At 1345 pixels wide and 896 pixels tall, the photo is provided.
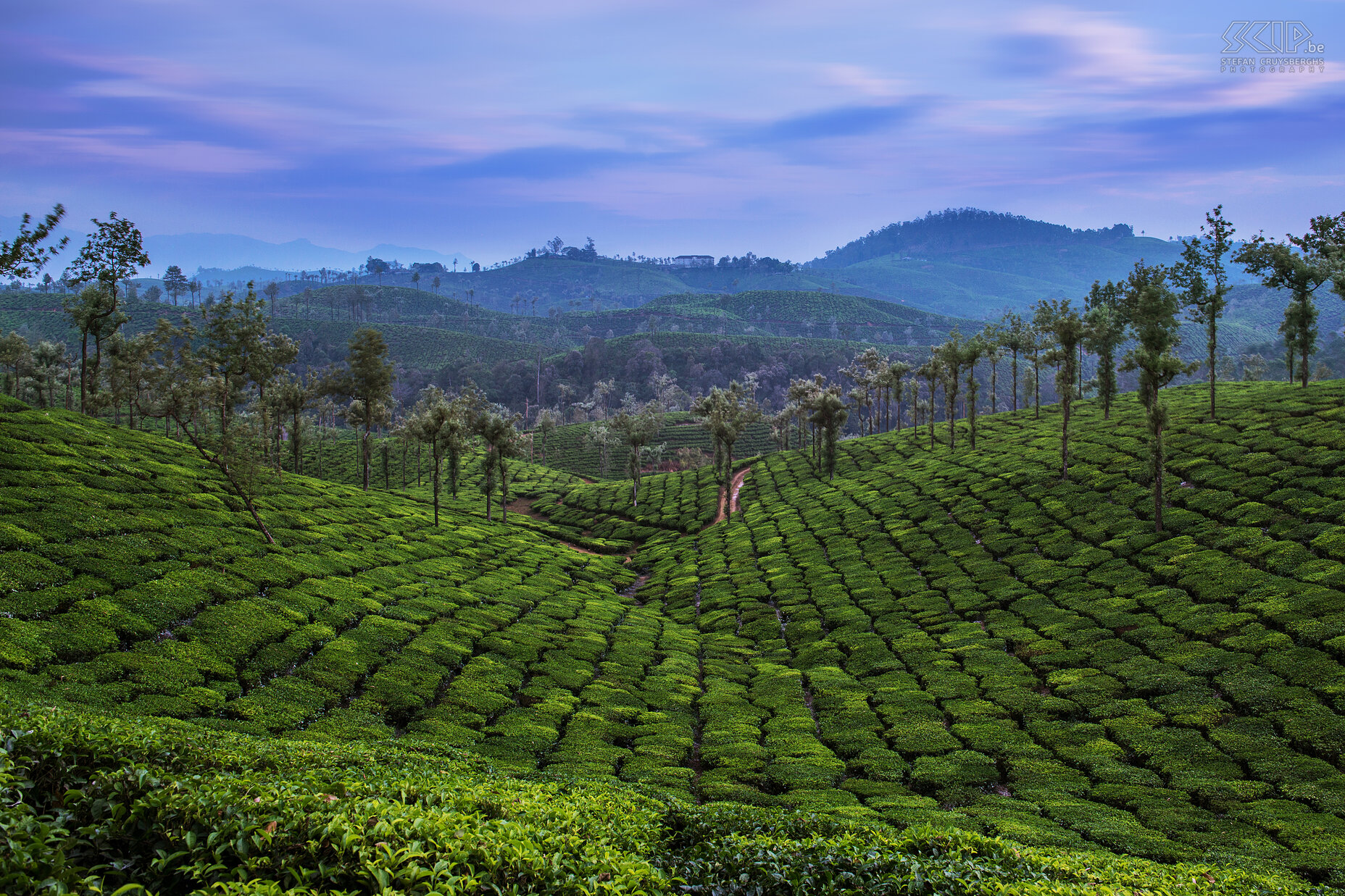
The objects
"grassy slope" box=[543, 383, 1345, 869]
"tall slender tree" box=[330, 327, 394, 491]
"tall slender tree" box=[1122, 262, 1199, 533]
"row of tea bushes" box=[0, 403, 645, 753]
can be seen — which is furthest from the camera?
"tall slender tree" box=[330, 327, 394, 491]

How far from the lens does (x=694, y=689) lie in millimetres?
35531

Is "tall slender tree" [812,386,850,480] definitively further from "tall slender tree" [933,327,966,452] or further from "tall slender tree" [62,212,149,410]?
"tall slender tree" [62,212,149,410]

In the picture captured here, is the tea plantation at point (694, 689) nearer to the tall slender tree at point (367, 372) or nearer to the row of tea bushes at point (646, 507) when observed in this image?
the tall slender tree at point (367, 372)

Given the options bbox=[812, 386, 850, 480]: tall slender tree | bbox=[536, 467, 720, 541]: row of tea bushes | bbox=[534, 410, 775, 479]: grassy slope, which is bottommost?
bbox=[536, 467, 720, 541]: row of tea bushes

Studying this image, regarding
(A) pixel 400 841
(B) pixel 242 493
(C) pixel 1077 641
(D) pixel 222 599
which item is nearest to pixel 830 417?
(C) pixel 1077 641

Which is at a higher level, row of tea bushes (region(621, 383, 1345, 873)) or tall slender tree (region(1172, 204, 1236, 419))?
tall slender tree (region(1172, 204, 1236, 419))

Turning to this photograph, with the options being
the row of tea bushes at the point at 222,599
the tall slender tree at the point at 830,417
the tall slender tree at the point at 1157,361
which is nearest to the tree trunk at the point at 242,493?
the row of tea bushes at the point at 222,599

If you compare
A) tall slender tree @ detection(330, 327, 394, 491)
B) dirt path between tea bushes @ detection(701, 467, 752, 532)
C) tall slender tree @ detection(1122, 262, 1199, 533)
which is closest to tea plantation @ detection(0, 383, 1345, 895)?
tall slender tree @ detection(1122, 262, 1199, 533)

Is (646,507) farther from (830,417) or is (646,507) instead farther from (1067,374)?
(1067,374)

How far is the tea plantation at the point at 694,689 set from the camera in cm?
1036

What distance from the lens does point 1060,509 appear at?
5084 centimetres

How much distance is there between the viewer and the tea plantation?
10359 mm

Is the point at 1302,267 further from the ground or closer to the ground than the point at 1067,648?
further from the ground

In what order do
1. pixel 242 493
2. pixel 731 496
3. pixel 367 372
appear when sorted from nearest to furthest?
pixel 242 493, pixel 367 372, pixel 731 496
